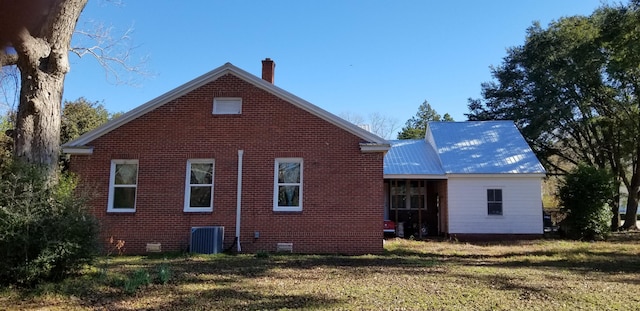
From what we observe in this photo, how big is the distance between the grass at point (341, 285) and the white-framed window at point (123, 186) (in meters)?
2.74

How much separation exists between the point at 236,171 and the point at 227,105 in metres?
2.17

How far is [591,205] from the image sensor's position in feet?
63.5

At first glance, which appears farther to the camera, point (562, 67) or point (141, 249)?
point (562, 67)

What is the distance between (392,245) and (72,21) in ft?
39.6

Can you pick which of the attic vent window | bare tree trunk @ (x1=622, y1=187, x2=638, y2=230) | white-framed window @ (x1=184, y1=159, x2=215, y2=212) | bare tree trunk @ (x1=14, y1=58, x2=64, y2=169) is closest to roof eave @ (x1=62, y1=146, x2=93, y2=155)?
Result: white-framed window @ (x1=184, y1=159, x2=215, y2=212)

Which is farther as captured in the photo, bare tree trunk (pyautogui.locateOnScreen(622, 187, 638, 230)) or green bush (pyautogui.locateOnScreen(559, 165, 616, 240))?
bare tree trunk (pyautogui.locateOnScreen(622, 187, 638, 230))

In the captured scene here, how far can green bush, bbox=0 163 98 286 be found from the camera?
7348 millimetres

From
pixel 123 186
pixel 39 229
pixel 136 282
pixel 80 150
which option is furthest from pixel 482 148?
pixel 39 229

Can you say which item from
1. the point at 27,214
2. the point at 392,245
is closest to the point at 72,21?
the point at 27,214

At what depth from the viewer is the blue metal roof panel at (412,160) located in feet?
65.7

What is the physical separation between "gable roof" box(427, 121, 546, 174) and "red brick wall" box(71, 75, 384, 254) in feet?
22.3

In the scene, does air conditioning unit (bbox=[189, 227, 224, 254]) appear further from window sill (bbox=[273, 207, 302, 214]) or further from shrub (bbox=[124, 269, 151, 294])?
shrub (bbox=[124, 269, 151, 294])

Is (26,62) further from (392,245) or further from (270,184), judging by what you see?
(392,245)

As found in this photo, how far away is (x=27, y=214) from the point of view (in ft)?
24.5
